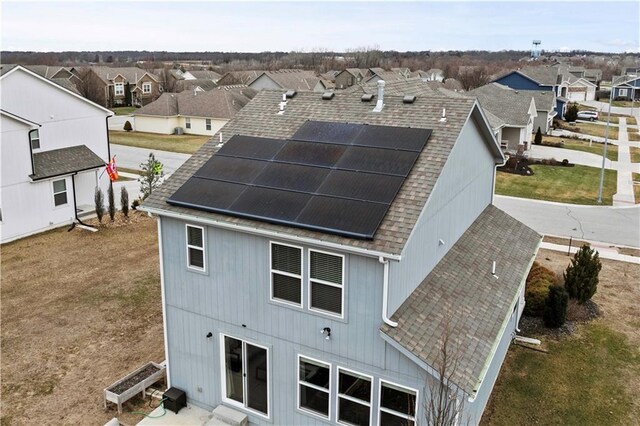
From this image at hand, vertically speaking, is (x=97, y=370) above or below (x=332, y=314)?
below

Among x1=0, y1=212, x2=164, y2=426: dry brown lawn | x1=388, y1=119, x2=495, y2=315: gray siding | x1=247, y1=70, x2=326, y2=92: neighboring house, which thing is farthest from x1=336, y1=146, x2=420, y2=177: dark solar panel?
x1=247, y1=70, x2=326, y2=92: neighboring house

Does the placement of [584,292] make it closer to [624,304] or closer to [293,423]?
[624,304]

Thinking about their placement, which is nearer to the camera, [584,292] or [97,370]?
[97,370]

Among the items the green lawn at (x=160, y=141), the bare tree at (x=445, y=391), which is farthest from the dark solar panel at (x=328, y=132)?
the green lawn at (x=160, y=141)

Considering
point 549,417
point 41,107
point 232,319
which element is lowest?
point 549,417

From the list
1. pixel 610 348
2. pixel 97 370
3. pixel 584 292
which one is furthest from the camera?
pixel 584 292

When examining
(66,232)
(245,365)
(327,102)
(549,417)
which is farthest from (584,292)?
(66,232)
